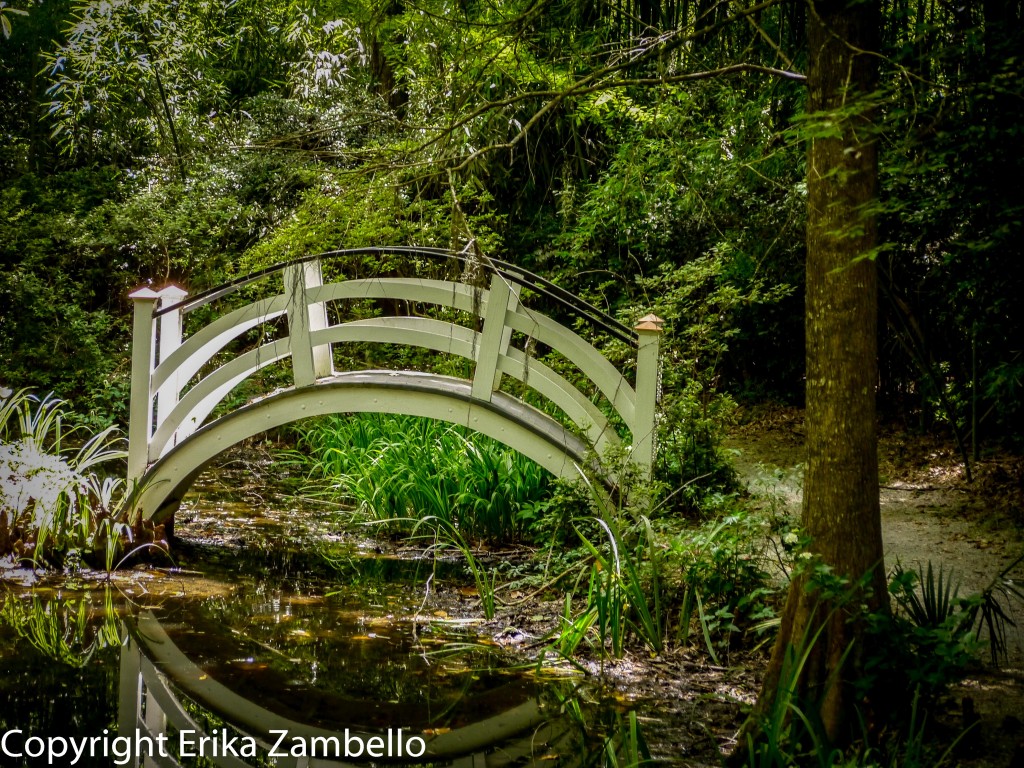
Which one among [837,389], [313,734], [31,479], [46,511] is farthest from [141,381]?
[837,389]

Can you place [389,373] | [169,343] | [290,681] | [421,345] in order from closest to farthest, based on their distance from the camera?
[290,681]
[421,345]
[389,373]
[169,343]

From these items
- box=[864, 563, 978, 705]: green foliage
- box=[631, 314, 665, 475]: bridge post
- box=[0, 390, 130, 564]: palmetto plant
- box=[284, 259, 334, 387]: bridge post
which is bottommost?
box=[864, 563, 978, 705]: green foliage

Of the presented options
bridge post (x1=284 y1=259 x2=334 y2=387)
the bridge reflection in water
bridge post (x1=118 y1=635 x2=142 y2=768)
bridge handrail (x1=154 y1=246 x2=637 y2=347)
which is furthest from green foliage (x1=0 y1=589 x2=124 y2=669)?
bridge handrail (x1=154 y1=246 x2=637 y2=347)

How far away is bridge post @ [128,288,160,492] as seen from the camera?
566cm

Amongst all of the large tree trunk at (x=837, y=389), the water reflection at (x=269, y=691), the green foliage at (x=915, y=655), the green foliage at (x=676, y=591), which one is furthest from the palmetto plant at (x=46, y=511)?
the green foliage at (x=915, y=655)

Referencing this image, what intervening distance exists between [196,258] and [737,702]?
30.5 ft

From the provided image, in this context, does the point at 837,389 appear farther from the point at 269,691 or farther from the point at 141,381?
the point at 141,381

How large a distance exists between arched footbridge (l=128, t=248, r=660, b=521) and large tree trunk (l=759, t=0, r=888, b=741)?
1.76 metres

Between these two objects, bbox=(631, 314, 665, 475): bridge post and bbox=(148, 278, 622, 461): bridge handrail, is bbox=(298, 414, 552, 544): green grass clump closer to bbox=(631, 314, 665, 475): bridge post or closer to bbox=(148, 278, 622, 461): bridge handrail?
bbox=(148, 278, 622, 461): bridge handrail

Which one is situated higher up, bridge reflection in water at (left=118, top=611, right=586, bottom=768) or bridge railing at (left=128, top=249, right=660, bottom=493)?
bridge railing at (left=128, top=249, right=660, bottom=493)

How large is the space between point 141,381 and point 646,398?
324 cm

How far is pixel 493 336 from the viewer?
5.05 meters

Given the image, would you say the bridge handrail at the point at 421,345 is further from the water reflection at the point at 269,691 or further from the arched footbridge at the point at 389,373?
the water reflection at the point at 269,691

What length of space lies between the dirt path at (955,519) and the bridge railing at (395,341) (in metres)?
0.88
